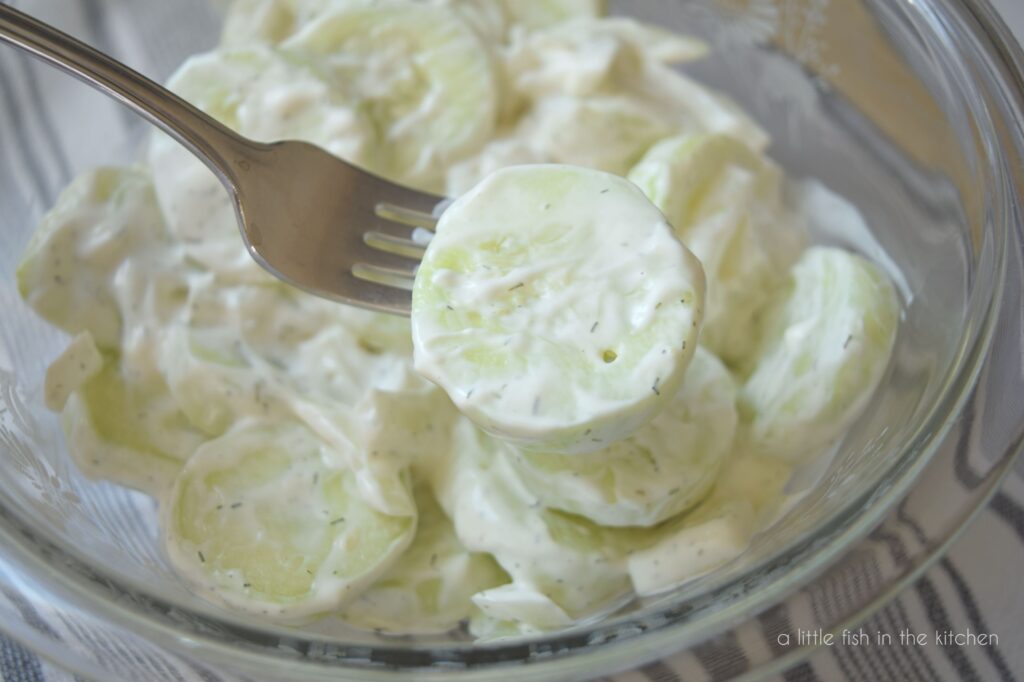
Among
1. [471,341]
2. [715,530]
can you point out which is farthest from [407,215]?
[715,530]

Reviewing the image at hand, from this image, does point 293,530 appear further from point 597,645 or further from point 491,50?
point 491,50

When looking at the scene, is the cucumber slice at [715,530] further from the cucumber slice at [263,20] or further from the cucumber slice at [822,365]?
the cucumber slice at [263,20]

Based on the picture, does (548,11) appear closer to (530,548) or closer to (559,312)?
(559,312)

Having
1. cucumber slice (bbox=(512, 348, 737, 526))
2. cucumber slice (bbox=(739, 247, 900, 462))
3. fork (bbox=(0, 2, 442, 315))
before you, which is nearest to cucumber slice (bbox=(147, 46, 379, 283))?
fork (bbox=(0, 2, 442, 315))

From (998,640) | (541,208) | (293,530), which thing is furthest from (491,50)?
(998,640)

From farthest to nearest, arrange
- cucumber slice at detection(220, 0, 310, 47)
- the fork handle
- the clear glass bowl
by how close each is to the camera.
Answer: cucumber slice at detection(220, 0, 310, 47) < the fork handle < the clear glass bowl

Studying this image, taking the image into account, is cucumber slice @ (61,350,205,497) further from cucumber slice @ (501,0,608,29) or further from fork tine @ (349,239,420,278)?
cucumber slice @ (501,0,608,29)

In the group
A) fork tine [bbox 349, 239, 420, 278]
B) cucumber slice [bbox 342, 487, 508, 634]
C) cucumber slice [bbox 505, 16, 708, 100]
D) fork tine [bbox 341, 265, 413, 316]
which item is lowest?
cucumber slice [bbox 342, 487, 508, 634]
